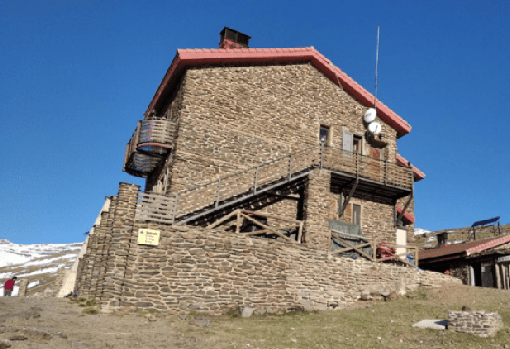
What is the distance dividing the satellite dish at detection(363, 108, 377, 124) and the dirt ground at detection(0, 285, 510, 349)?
10.2m

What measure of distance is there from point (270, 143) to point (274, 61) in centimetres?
424

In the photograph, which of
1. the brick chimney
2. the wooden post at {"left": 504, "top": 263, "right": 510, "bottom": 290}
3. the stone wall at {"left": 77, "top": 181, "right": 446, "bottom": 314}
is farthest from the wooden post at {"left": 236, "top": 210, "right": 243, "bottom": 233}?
the wooden post at {"left": 504, "top": 263, "right": 510, "bottom": 290}

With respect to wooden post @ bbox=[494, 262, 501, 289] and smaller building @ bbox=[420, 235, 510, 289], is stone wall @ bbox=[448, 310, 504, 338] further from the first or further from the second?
smaller building @ bbox=[420, 235, 510, 289]

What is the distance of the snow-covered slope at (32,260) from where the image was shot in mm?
62050

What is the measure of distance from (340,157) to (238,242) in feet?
24.2

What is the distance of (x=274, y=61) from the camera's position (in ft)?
74.2

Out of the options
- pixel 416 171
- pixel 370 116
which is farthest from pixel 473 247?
pixel 370 116

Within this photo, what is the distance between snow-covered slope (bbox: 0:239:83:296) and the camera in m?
62.0

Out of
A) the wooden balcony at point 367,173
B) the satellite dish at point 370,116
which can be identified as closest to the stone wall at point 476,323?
the wooden balcony at point 367,173

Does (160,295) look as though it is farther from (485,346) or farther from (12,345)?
(485,346)

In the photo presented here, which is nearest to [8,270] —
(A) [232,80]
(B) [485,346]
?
(A) [232,80]

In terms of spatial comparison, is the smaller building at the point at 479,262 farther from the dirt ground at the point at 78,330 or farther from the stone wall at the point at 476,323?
the dirt ground at the point at 78,330

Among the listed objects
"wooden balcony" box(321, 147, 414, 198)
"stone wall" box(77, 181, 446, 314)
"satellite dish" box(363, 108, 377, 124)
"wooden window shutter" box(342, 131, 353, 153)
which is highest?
"satellite dish" box(363, 108, 377, 124)

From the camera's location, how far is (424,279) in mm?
19219
